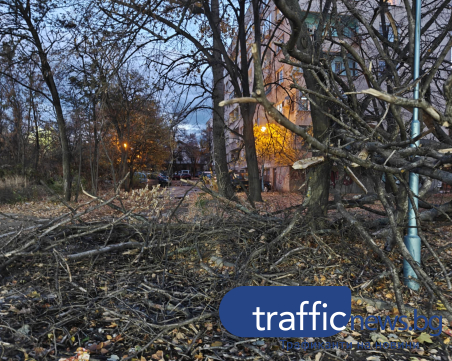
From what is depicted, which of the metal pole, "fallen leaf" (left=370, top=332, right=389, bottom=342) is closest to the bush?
the metal pole

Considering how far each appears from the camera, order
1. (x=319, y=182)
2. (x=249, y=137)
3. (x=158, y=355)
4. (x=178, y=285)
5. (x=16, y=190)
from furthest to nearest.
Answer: (x=16, y=190) < (x=249, y=137) < (x=319, y=182) < (x=178, y=285) < (x=158, y=355)

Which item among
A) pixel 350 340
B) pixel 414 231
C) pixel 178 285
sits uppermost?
pixel 414 231

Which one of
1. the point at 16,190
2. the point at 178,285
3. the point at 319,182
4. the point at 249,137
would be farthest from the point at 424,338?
the point at 16,190

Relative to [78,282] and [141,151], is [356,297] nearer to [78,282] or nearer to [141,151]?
[78,282]

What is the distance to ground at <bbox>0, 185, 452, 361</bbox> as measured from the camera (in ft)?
10.0

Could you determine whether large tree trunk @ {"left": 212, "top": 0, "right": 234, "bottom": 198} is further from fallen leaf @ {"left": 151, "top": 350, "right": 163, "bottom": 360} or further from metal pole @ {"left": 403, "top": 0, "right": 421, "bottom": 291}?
fallen leaf @ {"left": 151, "top": 350, "right": 163, "bottom": 360}

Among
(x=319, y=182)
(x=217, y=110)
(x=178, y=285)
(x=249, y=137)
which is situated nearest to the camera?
(x=178, y=285)

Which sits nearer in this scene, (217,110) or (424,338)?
(424,338)

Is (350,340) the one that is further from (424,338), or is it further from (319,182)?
(319,182)

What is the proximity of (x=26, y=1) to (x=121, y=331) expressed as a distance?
1480 centimetres

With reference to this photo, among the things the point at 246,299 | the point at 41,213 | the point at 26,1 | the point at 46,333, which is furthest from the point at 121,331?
the point at 26,1

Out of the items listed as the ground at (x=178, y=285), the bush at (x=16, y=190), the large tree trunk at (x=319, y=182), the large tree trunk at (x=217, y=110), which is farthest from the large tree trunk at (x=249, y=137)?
the bush at (x=16, y=190)

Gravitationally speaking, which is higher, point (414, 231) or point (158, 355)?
point (414, 231)

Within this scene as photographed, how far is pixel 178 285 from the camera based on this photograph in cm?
426
